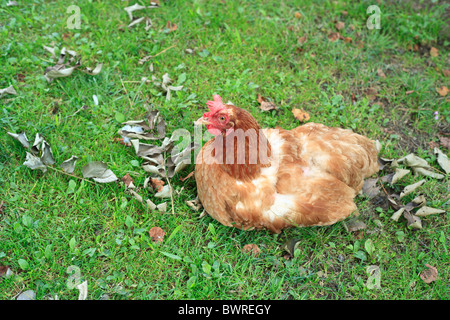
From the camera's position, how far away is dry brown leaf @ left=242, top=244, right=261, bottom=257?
102 inches

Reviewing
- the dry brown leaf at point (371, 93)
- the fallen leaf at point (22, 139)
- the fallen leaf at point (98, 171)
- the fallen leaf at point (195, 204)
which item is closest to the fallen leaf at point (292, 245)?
the fallen leaf at point (195, 204)

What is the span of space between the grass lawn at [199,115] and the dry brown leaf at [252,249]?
0.16ft

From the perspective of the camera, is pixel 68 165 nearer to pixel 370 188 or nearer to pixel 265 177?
pixel 265 177

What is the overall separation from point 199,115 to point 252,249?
1326 millimetres

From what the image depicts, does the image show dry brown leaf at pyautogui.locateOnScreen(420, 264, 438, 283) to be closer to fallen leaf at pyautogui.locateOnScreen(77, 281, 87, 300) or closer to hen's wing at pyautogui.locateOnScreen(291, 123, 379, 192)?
hen's wing at pyautogui.locateOnScreen(291, 123, 379, 192)

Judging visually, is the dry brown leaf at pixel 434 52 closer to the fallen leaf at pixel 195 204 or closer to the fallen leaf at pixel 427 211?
the fallen leaf at pixel 427 211

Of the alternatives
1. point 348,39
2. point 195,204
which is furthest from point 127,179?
point 348,39

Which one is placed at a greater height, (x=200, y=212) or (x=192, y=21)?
(x=192, y=21)

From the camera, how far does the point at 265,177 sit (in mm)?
2512

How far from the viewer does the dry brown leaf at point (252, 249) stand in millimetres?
2586

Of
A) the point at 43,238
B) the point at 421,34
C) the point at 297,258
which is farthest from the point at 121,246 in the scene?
the point at 421,34

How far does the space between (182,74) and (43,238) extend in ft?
6.13

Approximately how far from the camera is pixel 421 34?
399 centimetres

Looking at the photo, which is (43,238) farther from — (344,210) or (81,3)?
(81,3)
